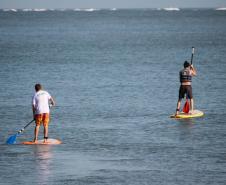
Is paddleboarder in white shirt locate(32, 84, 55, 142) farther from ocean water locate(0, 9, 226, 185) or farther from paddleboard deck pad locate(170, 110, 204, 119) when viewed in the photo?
paddleboard deck pad locate(170, 110, 204, 119)

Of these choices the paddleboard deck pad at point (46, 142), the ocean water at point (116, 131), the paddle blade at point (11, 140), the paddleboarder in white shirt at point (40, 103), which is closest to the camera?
the ocean water at point (116, 131)

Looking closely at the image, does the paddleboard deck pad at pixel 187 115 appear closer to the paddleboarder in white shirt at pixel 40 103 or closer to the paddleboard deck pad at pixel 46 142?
the paddleboard deck pad at pixel 46 142

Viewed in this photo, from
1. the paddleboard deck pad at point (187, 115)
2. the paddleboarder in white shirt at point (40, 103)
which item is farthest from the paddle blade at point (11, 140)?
the paddleboard deck pad at point (187, 115)

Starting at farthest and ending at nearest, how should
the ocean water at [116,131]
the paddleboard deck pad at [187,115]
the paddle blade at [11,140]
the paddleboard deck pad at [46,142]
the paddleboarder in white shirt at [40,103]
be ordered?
1. the paddleboard deck pad at [187,115]
2. the paddle blade at [11,140]
3. the paddleboard deck pad at [46,142]
4. the paddleboarder in white shirt at [40,103]
5. the ocean water at [116,131]

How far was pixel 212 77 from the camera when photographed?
45469 mm

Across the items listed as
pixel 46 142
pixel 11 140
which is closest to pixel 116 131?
pixel 46 142

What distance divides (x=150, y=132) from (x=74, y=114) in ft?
16.3

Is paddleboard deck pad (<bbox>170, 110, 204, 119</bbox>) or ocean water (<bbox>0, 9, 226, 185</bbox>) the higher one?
paddleboard deck pad (<bbox>170, 110, 204, 119</bbox>)

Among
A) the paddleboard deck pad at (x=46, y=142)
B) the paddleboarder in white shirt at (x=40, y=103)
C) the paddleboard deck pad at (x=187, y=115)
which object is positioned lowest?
the paddleboard deck pad at (x=46, y=142)

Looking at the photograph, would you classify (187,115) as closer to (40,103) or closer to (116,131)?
(116,131)

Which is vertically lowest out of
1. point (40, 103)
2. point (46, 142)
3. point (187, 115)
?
point (46, 142)

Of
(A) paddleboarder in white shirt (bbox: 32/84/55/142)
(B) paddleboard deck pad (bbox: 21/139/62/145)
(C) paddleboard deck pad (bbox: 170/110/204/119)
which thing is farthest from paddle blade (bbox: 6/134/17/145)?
(C) paddleboard deck pad (bbox: 170/110/204/119)

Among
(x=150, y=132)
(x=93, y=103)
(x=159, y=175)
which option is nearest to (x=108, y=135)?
(x=150, y=132)

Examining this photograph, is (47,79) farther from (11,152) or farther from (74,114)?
(11,152)
